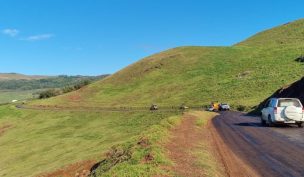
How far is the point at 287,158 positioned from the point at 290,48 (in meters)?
138

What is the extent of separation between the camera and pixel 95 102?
428ft

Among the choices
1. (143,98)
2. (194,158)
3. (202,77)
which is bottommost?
(194,158)

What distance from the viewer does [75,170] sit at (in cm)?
2989

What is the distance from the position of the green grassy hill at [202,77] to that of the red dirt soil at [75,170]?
225 ft

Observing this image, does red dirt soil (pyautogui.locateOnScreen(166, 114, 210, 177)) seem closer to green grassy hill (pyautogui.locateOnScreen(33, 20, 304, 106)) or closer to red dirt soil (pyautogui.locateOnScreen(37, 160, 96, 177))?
red dirt soil (pyautogui.locateOnScreen(37, 160, 96, 177))

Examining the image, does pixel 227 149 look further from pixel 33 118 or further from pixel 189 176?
pixel 33 118

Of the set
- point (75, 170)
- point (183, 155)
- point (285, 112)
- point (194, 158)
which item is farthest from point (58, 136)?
point (194, 158)

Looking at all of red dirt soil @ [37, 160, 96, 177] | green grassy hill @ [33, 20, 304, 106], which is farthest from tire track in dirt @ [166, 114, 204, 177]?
green grassy hill @ [33, 20, 304, 106]

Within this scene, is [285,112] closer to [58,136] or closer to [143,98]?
[58,136]

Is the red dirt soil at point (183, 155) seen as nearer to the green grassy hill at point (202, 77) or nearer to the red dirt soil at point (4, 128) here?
the red dirt soil at point (4, 128)

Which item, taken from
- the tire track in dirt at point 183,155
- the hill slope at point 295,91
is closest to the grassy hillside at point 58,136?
the tire track in dirt at point 183,155

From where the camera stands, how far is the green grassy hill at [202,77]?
370 feet

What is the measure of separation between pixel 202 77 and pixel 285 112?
104722 mm

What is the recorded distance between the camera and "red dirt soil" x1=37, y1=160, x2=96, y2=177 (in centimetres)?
2871
